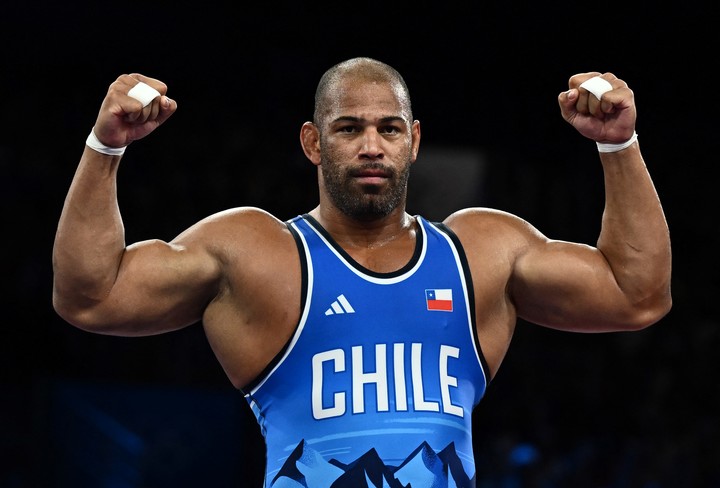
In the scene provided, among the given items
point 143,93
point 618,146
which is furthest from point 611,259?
point 143,93

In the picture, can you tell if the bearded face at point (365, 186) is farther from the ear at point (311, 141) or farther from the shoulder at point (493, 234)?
the shoulder at point (493, 234)

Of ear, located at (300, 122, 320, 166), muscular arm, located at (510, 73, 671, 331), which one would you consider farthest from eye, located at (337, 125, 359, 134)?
muscular arm, located at (510, 73, 671, 331)

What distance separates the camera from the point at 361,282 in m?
2.84

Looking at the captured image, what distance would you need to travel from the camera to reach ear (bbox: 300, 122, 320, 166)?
10.2 ft

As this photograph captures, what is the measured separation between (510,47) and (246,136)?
2.03 meters

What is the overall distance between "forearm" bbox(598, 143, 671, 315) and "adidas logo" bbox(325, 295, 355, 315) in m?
0.80

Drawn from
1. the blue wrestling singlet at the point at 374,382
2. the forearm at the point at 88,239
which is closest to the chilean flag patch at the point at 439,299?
the blue wrestling singlet at the point at 374,382

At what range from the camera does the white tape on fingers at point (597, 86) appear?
2.87 meters

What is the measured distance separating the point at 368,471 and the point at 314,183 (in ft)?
16.7

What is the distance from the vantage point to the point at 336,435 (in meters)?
2.69

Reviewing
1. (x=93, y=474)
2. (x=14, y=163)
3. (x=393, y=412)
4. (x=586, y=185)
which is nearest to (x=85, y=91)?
(x=14, y=163)

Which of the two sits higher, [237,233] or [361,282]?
[237,233]

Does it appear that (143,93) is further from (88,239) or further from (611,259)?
(611,259)

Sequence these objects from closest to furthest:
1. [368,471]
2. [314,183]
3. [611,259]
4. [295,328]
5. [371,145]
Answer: [368,471]
[295,328]
[371,145]
[611,259]
[314,183]
